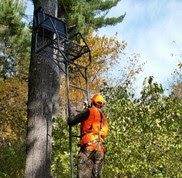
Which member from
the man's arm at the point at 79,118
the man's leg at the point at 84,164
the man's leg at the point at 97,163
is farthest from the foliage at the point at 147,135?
the man's arm at the point at 79,118

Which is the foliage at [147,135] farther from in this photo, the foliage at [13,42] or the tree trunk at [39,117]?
the foliage at [13,42]

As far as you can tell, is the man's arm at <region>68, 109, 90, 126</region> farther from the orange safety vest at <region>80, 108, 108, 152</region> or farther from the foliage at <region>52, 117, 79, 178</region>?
the foliage at <region>52, 117, 79, 178</region>

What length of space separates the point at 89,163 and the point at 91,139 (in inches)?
15.9

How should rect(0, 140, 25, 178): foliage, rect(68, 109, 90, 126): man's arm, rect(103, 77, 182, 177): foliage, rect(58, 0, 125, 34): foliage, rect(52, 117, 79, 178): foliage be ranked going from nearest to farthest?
1. rect(68, 109, 90, 126): man's arm
2. rect(103, 77, 182, 177): foliage
3. rect(52, 117, 79, 178): foliage
4. rect(0, 140, 25, 178): foliage
5. rect(58, 0, 125, 34): foliage

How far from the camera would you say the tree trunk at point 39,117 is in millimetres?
5309

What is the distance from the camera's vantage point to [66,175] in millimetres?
8617

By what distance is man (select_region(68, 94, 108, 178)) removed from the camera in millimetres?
5145

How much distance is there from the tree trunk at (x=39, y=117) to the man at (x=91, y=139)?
580 millimetres

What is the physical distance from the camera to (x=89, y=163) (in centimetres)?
527

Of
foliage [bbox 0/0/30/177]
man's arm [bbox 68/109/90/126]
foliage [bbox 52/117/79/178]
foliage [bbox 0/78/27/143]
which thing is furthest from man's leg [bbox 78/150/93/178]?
foliage [bbox 0/78/27/143]

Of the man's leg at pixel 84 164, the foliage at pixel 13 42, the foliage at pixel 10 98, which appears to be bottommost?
the man's leg at pixel 84 164

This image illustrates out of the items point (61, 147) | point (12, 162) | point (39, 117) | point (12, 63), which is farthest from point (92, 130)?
point (12, 63)

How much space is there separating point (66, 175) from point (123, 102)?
2359 mm

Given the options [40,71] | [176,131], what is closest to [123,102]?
[176,131]
